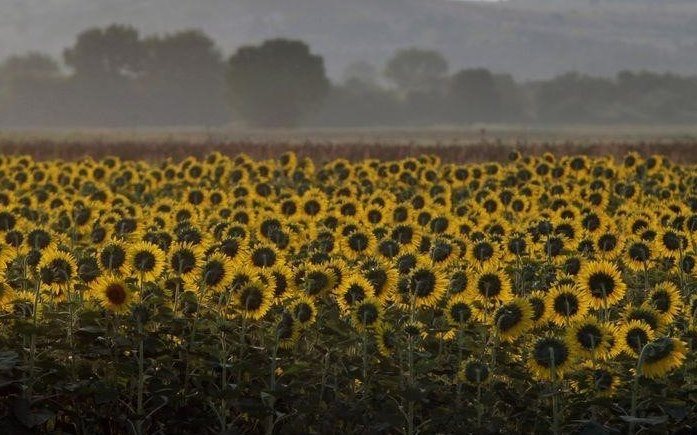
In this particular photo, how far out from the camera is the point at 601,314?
7.41m

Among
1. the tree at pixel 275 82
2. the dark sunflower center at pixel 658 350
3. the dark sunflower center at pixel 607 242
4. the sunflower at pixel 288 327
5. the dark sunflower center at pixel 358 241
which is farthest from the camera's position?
the tree at pixel 275 82

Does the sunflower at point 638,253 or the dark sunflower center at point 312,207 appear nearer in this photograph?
the sunflower at point 638,253

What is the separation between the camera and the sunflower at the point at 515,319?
252 inches

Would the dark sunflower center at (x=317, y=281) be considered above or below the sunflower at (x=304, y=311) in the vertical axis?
above

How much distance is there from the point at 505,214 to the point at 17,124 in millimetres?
109152

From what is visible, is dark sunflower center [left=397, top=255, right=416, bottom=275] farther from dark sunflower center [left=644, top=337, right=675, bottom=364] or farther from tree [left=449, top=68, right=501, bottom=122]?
tree [left=449, top=68, right=501, bottom=122]

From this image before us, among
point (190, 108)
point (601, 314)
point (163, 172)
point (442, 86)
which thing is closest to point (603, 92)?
point (442, 86)

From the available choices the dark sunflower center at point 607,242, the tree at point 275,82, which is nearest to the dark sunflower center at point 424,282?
the dark sunflower center at point 607,242

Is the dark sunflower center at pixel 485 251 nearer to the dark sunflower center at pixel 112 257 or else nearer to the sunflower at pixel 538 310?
the sunflower at pixel 538 310

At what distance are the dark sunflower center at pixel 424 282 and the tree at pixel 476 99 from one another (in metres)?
112

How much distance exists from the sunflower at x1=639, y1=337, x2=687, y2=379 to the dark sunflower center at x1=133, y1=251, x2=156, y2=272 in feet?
9.75

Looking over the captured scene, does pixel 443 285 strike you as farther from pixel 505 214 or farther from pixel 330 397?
pixel 505 214

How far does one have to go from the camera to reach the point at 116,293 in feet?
21.5

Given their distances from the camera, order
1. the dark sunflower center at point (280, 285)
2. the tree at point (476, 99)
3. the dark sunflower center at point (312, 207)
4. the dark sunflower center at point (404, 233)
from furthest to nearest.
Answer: the tree at point (476, 99) → the dark sunflower center at point (312, 207) → the dark sunflower center at point (404, 233) → the dark sunflower center at point (280, 285)
